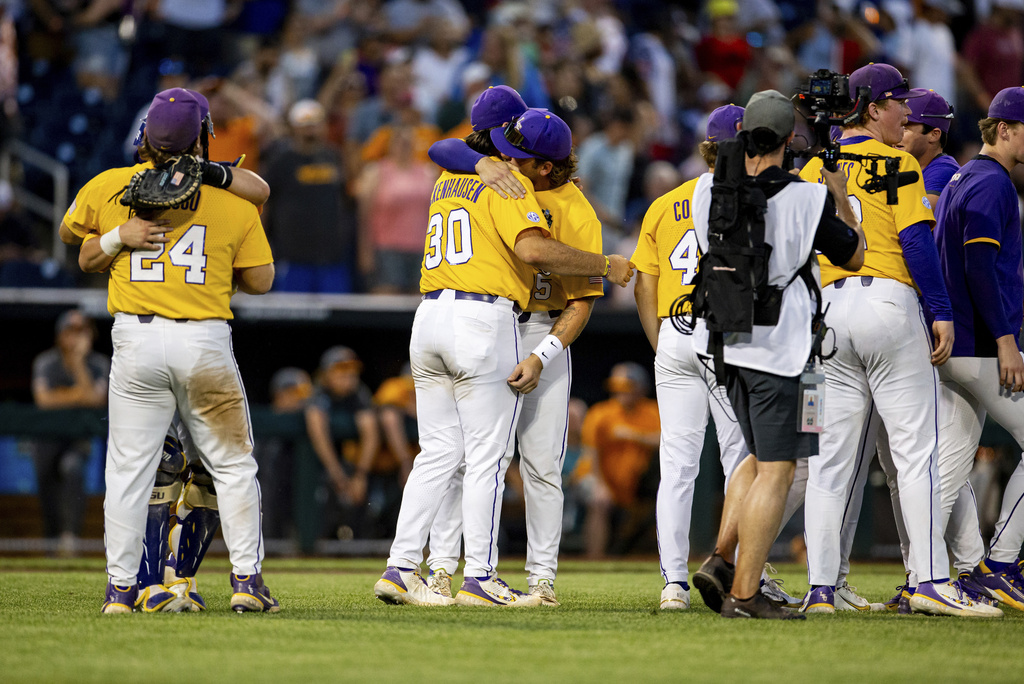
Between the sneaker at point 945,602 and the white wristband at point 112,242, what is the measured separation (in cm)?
370

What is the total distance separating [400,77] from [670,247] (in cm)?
754

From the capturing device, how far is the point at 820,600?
17.2ft

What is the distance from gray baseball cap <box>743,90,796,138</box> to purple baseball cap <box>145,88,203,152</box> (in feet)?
7.51

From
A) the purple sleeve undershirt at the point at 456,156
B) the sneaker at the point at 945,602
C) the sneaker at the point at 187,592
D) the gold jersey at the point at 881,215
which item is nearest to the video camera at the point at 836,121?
the gold jersey at the point at 881,215

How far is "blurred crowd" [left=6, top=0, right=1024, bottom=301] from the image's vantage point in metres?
11.9

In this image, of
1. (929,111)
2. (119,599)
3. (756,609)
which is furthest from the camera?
(929,111)

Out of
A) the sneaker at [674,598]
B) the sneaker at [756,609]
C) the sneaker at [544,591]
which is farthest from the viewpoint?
the sneaker at [544,591]

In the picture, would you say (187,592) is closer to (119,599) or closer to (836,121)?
(119,599)

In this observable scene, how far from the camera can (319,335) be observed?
42.3ft

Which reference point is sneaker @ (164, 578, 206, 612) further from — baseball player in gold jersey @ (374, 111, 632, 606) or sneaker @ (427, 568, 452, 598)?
sneaker @ (427, 568, 452, 598)

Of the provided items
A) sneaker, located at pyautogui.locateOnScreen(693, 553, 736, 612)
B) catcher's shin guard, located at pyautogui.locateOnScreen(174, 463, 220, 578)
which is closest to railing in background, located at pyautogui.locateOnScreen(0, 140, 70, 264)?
catcher's shin guard, located at pyautogui.locateOnScreen(174, 463, 220, 578)

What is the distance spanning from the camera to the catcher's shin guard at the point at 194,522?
5.42 m

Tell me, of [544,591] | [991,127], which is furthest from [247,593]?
[991,127]

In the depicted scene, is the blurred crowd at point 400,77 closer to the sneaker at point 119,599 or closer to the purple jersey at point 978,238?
the purple jersey at point 978,238
